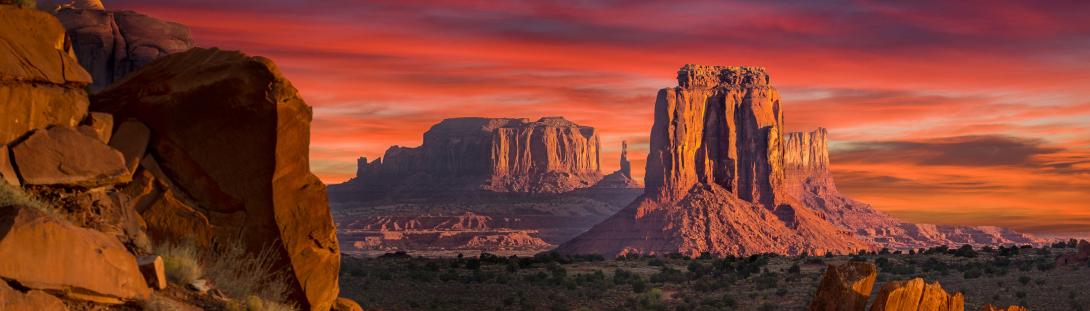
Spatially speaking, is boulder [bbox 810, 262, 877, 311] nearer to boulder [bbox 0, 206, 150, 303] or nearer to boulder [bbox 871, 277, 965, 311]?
boulder [bbox 871, 277, 965, 311]

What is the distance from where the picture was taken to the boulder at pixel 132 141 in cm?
1363

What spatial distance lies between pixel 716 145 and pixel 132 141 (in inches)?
7142

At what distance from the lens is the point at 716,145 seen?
191500mm

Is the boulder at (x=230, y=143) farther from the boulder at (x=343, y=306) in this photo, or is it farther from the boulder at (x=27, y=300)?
the boulder at (x=27, y=300)

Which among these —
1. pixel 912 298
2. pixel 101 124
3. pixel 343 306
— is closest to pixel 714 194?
pixel 912 298

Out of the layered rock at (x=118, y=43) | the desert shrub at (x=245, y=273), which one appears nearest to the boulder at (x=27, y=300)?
the desert shrub at (x=245, y=273)

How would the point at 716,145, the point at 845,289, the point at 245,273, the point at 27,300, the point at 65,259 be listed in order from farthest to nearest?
1. the point at 716,145
2. the point at 845,289
3. the point at 245,273
4. the point at 65,259
5. the point at 27,300

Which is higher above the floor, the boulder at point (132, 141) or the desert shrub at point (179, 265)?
the boulder at point (132, 141)

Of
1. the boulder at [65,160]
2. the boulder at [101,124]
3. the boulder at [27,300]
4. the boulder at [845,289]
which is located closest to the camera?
the boulder at [27,300]

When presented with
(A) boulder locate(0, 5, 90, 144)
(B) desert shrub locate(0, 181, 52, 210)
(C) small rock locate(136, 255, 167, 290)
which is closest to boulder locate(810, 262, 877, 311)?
(C) small rock locate(136, 255, 167, 290)

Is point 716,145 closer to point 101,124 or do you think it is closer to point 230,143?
point 230,143

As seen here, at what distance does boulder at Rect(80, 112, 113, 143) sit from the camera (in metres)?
12.8

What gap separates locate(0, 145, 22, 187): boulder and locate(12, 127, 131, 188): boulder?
0.08 metres

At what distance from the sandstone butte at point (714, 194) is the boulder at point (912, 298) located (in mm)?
124898
